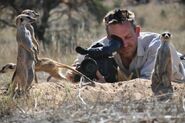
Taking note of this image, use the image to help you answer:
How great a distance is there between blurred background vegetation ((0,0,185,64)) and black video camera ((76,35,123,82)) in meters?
4.47

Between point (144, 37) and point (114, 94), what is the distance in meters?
1.46

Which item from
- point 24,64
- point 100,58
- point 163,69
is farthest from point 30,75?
point 163,69

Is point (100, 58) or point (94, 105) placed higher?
point (100, 58)

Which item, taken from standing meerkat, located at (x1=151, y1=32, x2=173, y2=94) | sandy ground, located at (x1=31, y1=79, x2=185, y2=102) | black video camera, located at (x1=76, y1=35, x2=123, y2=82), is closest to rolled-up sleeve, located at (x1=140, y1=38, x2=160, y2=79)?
black video camera, located at (x1=76, y1=35, x2=123, y2=82)

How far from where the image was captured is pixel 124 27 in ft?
26.4

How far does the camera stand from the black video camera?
25.3 feet

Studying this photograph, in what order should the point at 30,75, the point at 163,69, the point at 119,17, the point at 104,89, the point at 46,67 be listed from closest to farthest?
1. the point at 163,69
2. the point at 30,75
3. the point at 104,89
4. the point at 46,67
5. the point at 119,17

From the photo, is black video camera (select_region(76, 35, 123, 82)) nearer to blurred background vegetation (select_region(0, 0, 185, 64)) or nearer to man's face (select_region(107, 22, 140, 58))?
man's face (select_region(107, 22, 140, 58))

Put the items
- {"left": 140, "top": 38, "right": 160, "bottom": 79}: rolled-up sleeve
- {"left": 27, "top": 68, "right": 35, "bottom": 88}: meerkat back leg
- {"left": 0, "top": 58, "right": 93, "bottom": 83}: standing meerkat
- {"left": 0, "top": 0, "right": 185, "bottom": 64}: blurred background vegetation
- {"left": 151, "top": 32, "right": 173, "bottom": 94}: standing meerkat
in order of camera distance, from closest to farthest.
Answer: {"left": 151, "top": 32, "right": 173, "bottom": 94}: standing meerkat, {"left": 27, "top": 68, "right": 35, "bottom": 88}: meerkat back leg, {"left": 0, "top": 58, "right": 93, "bottom": 83}: standing meerkat, {"left": 140, "top": 38, "right": 160, "bottom": 79}: rolled-up sleeve, {"left": 0, "top": 0, "right": 185, "bottom": 64}: blurred background vegetation

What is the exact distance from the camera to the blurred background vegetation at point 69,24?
14.7 metres

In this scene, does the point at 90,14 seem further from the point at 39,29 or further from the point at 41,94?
the point at 41,94

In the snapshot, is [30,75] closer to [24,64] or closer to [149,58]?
[24,64]

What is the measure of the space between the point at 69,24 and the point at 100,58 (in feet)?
55.2

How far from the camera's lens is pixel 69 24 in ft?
80.7
